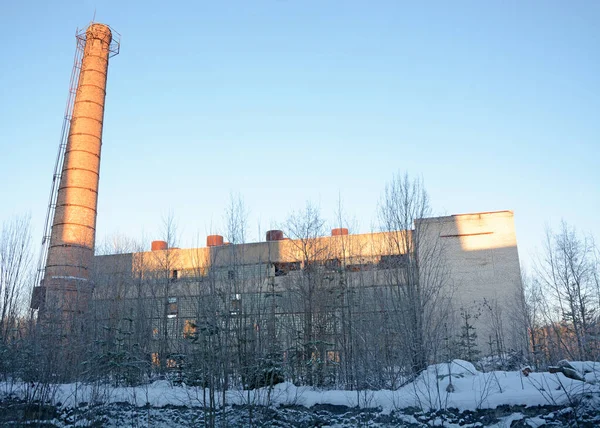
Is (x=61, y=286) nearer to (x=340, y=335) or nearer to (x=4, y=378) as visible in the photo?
(x=4, y=378)

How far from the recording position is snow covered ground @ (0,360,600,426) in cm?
921

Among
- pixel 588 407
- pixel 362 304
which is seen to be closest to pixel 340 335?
pixel 362 304

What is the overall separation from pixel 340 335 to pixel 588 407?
26.9ft

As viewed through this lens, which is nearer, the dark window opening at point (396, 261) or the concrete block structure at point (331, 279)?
the dark window opening at point (396, 261)

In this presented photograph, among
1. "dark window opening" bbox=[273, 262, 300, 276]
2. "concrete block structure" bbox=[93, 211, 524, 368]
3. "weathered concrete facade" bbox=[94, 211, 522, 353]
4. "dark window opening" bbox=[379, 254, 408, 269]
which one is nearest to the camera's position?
"dark window opening" bbox=[379, 254, 408, 269]

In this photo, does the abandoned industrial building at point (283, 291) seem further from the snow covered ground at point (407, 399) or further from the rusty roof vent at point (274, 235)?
the snow covered ground at point (407, 399)

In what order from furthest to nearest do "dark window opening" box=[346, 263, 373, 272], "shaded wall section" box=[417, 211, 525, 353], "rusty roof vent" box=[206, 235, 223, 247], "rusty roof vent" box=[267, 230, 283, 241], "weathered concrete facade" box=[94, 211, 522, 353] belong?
"rusty roof vent" box=[206, 235, 223, 247] → "rusty roof vent" box=[267, 230, 283, 241] → "shaded wall section" box=[417, 211, 525, 353] → "dark window opening" box=[346, 263, 373, 272] → "weathered concrete facade" box=[94, 211, 522, 353]

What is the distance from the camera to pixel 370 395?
1084 cm

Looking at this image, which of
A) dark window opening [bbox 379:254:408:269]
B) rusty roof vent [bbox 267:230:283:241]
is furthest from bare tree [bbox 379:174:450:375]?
rusty roof vent [bbox 267:230:283:241]

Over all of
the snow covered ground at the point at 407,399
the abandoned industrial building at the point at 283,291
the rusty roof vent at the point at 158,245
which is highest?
the rusty roof vent at the point at 158,245

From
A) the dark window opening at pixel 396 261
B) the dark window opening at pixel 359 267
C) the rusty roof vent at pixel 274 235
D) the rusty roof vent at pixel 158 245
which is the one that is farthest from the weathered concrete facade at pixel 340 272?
the rusty roof vent at pixel 158 245

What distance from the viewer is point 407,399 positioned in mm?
10164

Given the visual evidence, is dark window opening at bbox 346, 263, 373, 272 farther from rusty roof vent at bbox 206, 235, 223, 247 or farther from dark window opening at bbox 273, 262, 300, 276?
rusty roof vent at bbox 206, 235, 223, 247

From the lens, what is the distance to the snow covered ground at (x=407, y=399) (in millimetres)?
9211
